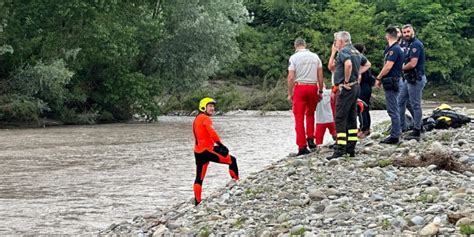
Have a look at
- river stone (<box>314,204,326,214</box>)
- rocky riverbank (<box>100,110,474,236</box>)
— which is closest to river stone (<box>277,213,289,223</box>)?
rocky riverbank (<box>100,110,474,236</box>)

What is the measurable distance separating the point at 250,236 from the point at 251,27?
186 feet

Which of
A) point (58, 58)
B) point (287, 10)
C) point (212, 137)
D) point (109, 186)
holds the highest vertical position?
point (287, 10)

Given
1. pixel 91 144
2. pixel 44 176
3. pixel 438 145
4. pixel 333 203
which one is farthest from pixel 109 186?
pixel 91 144

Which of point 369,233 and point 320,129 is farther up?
point 320,129

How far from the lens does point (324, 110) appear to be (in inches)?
526

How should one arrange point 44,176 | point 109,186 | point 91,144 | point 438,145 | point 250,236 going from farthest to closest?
1. point 91,144
2. point 44,176
3. point 109,186
4. point 438,145
5. point 250,236

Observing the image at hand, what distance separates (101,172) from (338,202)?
8.85 m

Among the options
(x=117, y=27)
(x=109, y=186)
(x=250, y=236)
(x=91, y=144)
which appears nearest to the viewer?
(x=250, y=236)

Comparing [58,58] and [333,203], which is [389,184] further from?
[58,58]

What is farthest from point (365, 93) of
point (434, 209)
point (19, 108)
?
point (19, 108)

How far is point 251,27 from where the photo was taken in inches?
2520

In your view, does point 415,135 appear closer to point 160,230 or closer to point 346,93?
point 346,93

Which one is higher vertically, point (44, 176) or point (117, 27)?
point (117, 27)

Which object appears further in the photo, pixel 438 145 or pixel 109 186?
pixel 109 186
